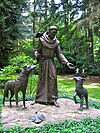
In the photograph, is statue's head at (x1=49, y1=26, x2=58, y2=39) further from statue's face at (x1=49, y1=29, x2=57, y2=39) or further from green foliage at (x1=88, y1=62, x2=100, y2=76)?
green foliage at (x1=88, y1=62, x2=100, y2=76)

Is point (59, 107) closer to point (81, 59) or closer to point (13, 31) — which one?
point (13, 31)

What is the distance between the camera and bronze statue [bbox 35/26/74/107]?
5.75m

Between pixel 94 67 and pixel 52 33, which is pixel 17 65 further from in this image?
pixel 94 67

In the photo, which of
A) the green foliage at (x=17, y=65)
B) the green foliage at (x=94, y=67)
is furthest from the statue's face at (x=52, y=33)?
the green foliage at (x=94, y=67)

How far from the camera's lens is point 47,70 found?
581cm

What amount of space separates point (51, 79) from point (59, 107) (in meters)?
0.73

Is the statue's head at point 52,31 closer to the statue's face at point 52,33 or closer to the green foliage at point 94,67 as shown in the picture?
the statue's face at point 52,33

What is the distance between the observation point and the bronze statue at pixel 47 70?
227 inches

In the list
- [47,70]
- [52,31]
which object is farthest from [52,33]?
[47,70]

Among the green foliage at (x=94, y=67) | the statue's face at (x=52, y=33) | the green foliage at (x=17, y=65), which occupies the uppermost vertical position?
the statue's face at (x=52, y=33)

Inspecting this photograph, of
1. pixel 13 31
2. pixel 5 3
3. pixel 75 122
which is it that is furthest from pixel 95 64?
pixel 75 122

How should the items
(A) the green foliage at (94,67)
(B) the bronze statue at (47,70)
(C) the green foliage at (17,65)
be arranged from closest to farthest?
(B) the bronze statue at (47,70), (C) the green foliage at (17,65), (A) the green foliage at (94,67)

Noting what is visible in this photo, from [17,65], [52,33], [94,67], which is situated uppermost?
[52,33]

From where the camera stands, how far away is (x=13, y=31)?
508 inches
